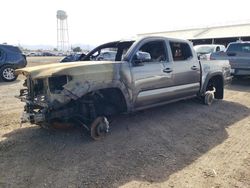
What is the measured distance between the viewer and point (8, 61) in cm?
1357

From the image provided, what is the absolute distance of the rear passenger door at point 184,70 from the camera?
6.81 m

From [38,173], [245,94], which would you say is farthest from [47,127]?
[245,94]

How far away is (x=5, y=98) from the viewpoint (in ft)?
30.6

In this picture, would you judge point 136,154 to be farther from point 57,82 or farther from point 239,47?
point 239,47

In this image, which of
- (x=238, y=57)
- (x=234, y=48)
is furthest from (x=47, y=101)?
(x=234, y=48)

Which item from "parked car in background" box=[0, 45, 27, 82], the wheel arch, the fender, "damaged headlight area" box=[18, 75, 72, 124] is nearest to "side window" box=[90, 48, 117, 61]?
the fender

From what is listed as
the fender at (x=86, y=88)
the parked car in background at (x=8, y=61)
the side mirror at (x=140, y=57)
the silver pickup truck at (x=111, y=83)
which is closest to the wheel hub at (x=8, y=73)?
the parked car in background at (x=8, y=61)

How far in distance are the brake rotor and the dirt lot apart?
0.12 m

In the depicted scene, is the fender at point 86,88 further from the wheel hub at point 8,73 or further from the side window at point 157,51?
the wheel hub at point 8,73

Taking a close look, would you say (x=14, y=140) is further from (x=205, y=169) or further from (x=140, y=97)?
(x=205, y=169)

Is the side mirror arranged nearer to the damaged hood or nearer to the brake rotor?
the damaged hood

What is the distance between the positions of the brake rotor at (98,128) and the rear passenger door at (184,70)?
7.05 feet

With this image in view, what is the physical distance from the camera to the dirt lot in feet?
13.0

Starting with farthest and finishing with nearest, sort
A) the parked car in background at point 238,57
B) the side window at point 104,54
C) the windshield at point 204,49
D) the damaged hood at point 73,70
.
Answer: the windshield at point 204,49 < the parked car in background at point 238,57 < the side window at point 104,54 < the damaged hood at point 73,70
